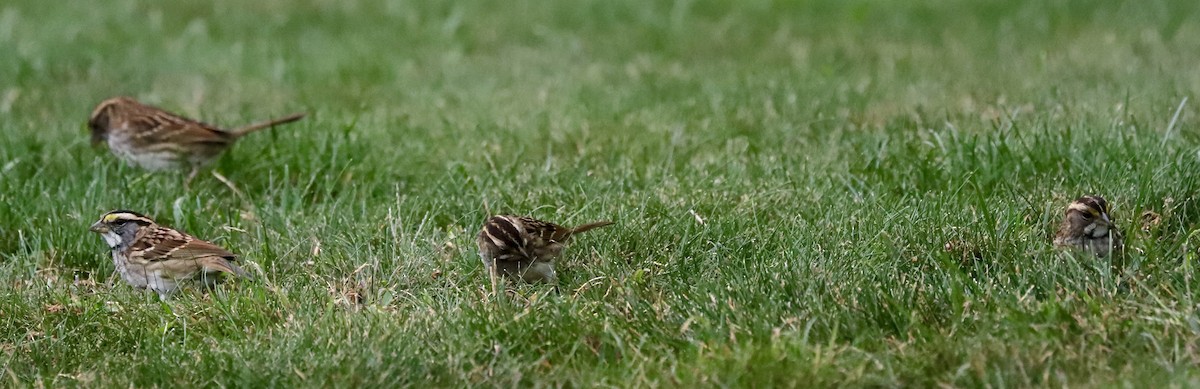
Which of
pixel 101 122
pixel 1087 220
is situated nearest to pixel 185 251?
pixel 101 122

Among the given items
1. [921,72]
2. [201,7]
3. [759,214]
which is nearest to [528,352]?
[759,214]

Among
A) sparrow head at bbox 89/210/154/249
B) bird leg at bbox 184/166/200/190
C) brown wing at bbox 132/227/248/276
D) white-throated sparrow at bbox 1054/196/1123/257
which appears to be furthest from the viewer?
bird leg at bbox 184/166/200/190

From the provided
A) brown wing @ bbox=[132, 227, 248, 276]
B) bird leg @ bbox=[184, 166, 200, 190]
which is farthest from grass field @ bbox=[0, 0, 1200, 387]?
brown wing @ bbox=[132, 227, 248, 276]

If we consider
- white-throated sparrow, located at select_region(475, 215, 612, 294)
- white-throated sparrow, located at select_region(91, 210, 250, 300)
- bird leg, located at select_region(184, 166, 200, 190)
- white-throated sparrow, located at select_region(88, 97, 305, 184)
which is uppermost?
white-throated sparrow, located at select_region(475, 215, 612, 294)

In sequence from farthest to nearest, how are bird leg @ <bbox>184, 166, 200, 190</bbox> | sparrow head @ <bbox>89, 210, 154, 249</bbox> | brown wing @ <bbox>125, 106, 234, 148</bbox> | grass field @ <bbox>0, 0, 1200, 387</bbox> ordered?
brown wing @ <bbox>125, 106, 234, 148</bbox>
bird leg @ <bbox>184, 166, 200, 190</bbox>
sparrow head @ <bbox>89, 210, 154, 249</bbox>
grass field @ <bbox>0, 0, 1200, 387</bbox>

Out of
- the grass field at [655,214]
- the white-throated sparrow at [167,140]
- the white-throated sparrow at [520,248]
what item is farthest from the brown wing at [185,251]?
the white-throated sparrow at [167,140]

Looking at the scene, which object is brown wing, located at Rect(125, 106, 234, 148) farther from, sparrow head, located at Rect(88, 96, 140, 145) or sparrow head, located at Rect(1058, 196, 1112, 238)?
sparrow head, located at Rect(1058, 196, 1112, 238)

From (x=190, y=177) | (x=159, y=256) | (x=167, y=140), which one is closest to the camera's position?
(x=159, y=256)

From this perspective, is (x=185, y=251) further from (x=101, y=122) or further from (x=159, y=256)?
(x=101, y=122)
